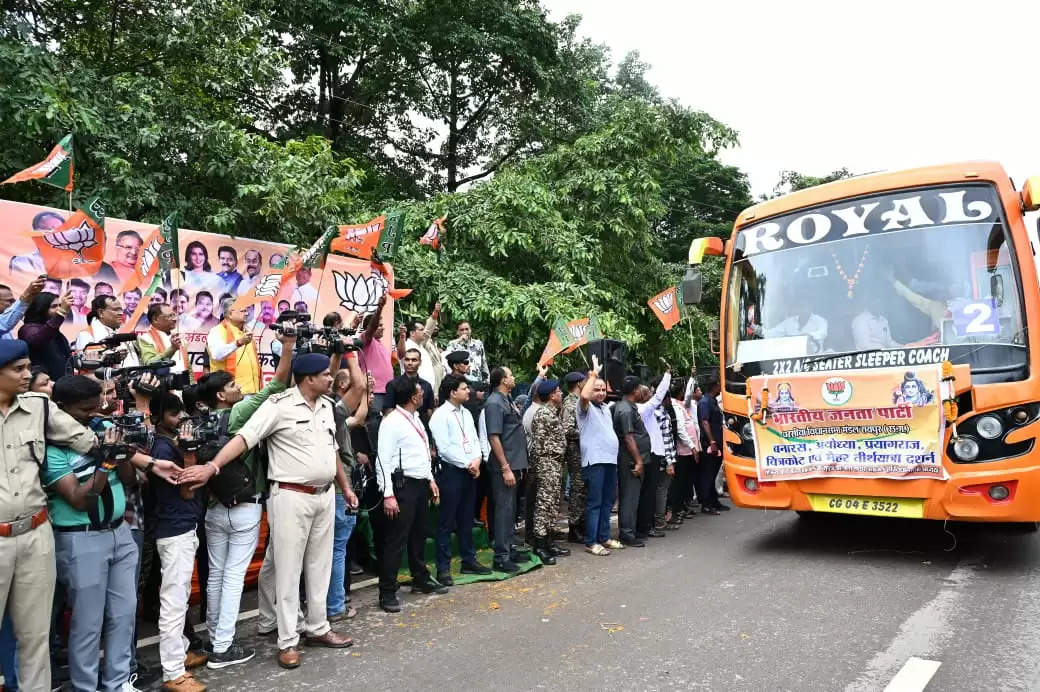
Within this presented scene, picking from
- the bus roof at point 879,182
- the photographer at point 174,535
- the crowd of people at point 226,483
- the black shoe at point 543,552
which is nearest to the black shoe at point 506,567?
the crowd of people at point 226,483

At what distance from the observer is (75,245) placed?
5.84 metres

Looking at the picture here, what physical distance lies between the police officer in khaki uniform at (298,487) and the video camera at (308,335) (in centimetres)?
12

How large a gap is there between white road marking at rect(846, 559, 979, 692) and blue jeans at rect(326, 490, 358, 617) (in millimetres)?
3377

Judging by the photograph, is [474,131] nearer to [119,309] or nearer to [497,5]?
[497,5]

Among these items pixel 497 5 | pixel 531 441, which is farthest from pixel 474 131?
pixel 531 441

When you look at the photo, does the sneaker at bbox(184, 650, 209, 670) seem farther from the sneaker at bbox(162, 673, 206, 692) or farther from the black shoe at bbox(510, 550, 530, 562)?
the black shoe at bbox(510, 550, 530, 562)

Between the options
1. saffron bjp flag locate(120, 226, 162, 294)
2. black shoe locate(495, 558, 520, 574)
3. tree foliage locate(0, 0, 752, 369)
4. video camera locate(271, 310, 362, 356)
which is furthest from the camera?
tree foliage locate(0, 0, 752, 369)

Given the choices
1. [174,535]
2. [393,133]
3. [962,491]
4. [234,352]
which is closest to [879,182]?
[962,491]

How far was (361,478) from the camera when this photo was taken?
595 centimetres

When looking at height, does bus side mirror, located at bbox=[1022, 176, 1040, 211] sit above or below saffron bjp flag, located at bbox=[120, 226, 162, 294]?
above

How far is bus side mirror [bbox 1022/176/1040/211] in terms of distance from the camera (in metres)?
6.32

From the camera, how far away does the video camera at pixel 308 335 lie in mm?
4910

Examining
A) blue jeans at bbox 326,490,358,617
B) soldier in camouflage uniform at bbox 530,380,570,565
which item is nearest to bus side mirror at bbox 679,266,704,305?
soldier in camouflage uniform at bbox 530,380,570,565

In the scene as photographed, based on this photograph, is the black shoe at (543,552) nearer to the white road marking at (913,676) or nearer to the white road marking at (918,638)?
the white road marking at (918,638)
